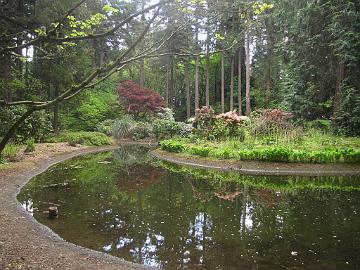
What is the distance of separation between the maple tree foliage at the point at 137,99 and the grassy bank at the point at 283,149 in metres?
7.86

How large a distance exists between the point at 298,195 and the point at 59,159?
1105 cm

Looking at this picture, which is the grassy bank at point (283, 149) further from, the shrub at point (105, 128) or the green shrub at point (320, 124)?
the shrub at point (105, 128)

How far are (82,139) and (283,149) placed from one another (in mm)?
12939

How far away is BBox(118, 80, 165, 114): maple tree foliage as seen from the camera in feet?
87.0

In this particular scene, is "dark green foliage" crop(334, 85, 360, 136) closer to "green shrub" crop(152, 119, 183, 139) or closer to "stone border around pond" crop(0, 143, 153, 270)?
"green shrub" crop(152, 119, 183, 139)

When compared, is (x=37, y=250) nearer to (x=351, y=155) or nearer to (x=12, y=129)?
(x=12, y=129)

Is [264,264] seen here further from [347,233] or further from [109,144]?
[109,144]

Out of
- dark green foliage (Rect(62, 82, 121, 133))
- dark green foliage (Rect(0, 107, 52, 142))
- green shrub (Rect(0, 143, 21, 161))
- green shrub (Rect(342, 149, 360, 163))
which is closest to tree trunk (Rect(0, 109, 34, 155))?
green shrub (Rect(0, 143, 21, 161))

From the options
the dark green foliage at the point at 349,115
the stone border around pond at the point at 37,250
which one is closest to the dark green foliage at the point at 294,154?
the dark green foliage at the point at 349,115

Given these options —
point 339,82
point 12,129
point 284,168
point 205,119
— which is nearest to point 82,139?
point 205,119

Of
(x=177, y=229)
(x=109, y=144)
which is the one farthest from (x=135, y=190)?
(x=109, y=144)

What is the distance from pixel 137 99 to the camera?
1043 inches

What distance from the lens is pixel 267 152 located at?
47.2 ft

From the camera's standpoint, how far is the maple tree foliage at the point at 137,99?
2652 centimetres
